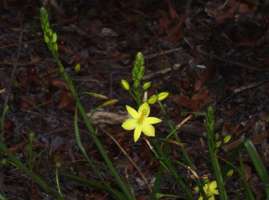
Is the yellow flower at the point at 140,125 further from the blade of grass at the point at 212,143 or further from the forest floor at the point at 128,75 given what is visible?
the forest floor at the point at 128,75

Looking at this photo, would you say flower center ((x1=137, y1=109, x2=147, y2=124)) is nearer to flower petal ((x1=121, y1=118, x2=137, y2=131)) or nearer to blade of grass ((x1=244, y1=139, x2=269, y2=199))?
flower petal ((x1=121, y1=118, x2=137, y2=131))

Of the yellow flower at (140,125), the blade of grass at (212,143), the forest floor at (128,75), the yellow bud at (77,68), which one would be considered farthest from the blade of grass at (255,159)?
the yellow bud at (77,68)

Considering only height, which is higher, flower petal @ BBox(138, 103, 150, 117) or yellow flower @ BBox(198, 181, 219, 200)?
flower petal @ BBox(138, 103, 150, 117)

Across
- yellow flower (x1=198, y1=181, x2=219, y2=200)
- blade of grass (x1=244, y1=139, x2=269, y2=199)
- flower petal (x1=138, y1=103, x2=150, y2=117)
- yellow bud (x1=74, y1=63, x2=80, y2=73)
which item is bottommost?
yellow flower (x1=198, y1=181, x2=219, y2=200)

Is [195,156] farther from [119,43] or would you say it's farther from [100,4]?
[100,4]

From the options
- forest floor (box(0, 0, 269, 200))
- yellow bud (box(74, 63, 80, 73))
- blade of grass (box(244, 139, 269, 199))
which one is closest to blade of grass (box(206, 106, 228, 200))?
blade of grass (box(244, 139, 269, 199))

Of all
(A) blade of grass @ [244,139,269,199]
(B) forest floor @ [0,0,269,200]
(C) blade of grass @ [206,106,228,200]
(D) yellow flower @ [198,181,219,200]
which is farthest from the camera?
(B) forest floor @ [0,0,269,200]

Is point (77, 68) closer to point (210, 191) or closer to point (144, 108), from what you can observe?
point (210, 191)

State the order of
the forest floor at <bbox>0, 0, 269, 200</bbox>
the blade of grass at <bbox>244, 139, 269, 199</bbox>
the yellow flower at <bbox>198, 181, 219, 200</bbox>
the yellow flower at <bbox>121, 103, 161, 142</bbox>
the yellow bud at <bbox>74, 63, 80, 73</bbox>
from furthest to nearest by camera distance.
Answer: the yellow bud at <bbox>74, 63, 80, 73</bbox>, the forest floor at <bbox>0, 0, 269, 200</bbox>, the yellow flower at <bbox>198, 181, 219, 200</bbox>, the yellow flower at <bbox>121, 103, 161, 142</bbox>, the blade of grass at <bbox>244, 139, 269, 199</bbox>

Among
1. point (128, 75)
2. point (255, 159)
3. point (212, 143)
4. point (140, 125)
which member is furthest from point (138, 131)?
point (128, 75)

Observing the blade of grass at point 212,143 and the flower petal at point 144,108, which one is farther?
the flower petal at point 144,108

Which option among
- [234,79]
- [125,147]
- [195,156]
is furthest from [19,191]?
[234,79]
